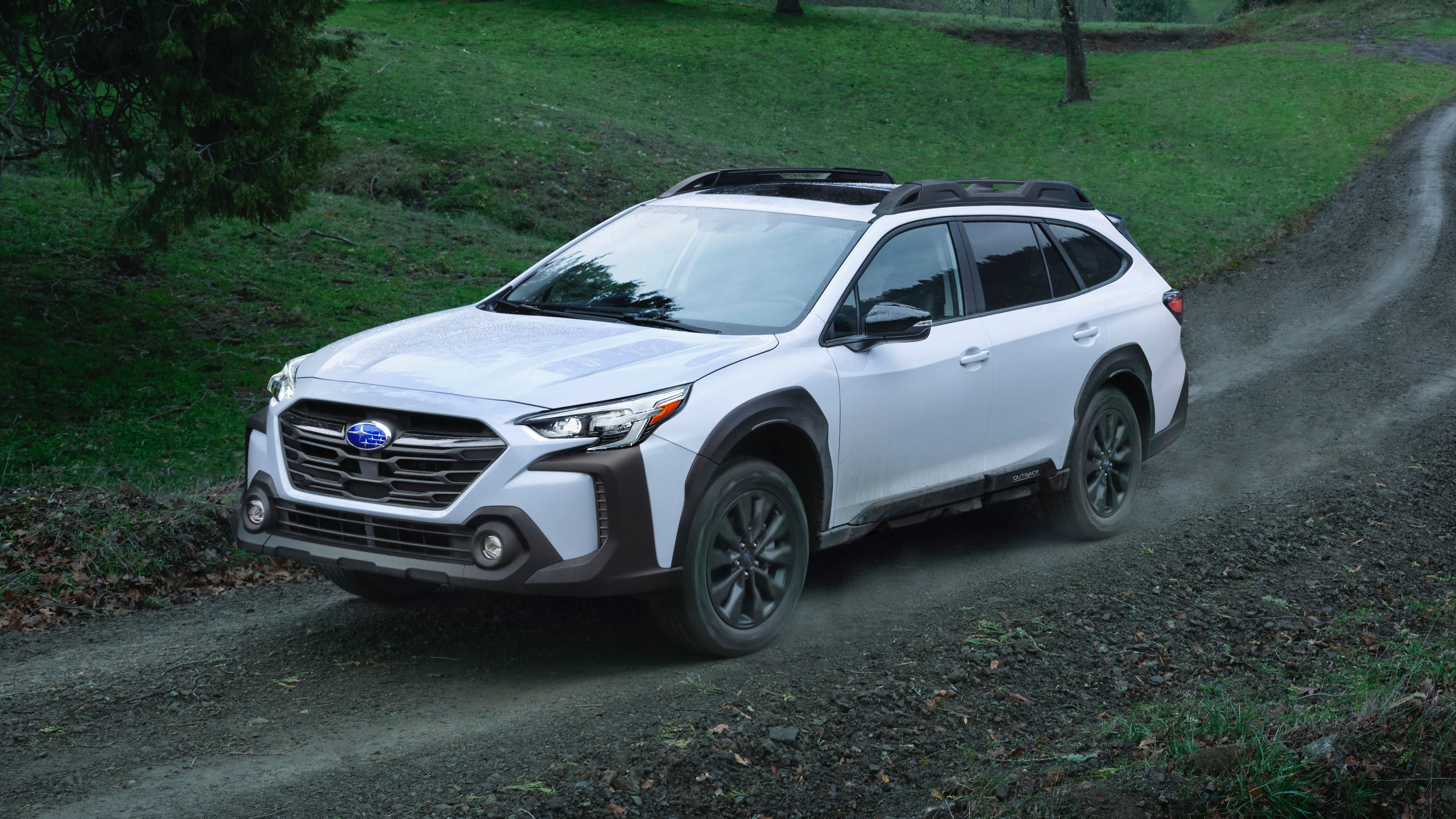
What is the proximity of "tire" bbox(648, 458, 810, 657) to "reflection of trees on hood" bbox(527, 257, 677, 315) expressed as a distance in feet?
3.37

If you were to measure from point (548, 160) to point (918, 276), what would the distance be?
50.5 ft

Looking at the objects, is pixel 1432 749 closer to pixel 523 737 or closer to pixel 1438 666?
pixel 1438 666

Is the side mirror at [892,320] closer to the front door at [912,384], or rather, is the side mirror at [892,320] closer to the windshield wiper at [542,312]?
the front door at [912,384]

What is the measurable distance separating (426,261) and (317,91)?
4436mm

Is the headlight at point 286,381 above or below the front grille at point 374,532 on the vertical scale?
above

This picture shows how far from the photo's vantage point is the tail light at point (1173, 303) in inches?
302

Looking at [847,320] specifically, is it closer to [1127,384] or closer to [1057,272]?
[1057,272]

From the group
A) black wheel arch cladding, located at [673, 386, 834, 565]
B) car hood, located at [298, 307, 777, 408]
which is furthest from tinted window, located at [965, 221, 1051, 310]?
car hood, located at [298, 307, 777, 408]

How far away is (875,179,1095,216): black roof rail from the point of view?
611 cm

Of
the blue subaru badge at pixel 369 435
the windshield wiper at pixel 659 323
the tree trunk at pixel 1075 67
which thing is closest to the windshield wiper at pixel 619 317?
the windshield wiper at pixel 659 323

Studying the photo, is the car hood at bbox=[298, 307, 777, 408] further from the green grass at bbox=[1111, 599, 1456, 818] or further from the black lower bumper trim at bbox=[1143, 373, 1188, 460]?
the black lower bumper trim at bbox=[1143, 373, 1188, 460]

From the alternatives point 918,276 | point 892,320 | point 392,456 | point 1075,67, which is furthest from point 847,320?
point 1075,67

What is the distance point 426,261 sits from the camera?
1528 centimetres

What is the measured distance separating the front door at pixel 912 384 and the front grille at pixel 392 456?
1.72 metres
